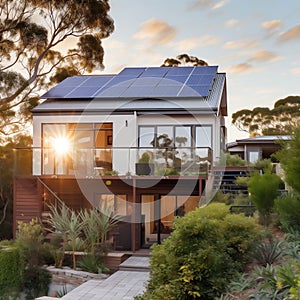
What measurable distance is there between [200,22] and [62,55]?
468 inches

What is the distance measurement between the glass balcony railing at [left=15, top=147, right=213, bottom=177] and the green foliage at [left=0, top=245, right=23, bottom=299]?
4606mm

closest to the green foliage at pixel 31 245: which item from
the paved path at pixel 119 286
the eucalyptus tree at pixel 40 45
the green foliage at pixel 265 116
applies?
the paved path at pixel 119 286

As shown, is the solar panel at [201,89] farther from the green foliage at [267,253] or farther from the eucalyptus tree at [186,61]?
the eucalyptus tree at [186,61]

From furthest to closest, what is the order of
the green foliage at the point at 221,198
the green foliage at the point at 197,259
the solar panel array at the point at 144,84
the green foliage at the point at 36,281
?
the solar panel array at the point at 144,84 < the green foliage at the point at 221,198 < the green foliage at the point at 36,281 < the green foliage at the point at 197,259

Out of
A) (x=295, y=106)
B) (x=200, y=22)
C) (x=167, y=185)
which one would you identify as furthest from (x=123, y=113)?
(x=295, y=106)

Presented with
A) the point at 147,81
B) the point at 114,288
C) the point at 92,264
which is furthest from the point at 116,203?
the point at 114,288

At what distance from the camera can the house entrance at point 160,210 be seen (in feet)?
52.0

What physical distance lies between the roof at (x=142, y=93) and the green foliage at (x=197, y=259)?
9.67 metres

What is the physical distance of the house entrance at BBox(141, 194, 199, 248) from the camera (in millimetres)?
15859

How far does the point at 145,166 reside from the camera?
50.1 ft

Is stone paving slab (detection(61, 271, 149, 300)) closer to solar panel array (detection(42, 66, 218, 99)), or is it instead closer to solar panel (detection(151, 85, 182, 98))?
solar panel (detection(151, 85, 182, 98))

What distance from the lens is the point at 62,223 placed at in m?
12.7

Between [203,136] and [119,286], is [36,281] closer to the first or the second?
[119,286]

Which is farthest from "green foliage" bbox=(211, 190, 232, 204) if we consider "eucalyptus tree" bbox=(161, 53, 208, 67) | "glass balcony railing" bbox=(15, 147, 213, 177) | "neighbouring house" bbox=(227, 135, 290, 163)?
"eucalyptus tree" bbox=(161, 53, 208, 67)
